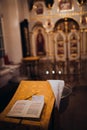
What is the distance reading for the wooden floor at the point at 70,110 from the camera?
8.57ft

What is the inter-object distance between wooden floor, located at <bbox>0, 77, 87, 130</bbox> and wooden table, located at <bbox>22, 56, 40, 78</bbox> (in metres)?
A: 1.95

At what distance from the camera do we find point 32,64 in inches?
247

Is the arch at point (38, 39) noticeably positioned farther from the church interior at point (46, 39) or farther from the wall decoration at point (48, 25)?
the wall decoration at point (48, 25)

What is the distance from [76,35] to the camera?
6.21 m

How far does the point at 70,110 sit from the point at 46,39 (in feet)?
10.8

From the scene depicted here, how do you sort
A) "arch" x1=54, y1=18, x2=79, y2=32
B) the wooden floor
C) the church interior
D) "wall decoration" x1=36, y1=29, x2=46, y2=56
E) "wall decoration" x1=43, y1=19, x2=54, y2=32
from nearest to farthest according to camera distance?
the wooden floor → the church interior → "arch" x1=54, y1=18, x2=79, y2=32 → "wall decoration" x1=43, y1=19, x2=54, y2=32 → "wall decoration" x1=36, y1=29, x2=46, y2=56

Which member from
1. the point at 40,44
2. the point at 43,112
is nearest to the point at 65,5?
the point at 40,44

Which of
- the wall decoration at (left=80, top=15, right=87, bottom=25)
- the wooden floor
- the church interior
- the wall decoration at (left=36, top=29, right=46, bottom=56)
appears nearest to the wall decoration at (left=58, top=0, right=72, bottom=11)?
the church interior

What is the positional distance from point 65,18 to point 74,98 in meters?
3.03

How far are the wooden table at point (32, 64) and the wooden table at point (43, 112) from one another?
11.3ft

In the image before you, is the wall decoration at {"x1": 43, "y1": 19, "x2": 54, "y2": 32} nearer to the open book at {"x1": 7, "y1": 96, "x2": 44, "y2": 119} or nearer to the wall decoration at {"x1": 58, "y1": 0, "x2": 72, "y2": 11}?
the wall decoration at {"x1": 58, "y1": 0, "x2": 72, "y2": 11}

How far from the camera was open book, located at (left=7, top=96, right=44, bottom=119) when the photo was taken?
5.54 feet

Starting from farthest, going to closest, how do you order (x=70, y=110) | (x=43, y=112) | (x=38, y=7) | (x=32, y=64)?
(x=38, y=7) → (x=32, y=64) → (x=70, y=110) → (x=43, y=112)

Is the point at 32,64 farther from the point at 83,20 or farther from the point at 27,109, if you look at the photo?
the point at 27,109
